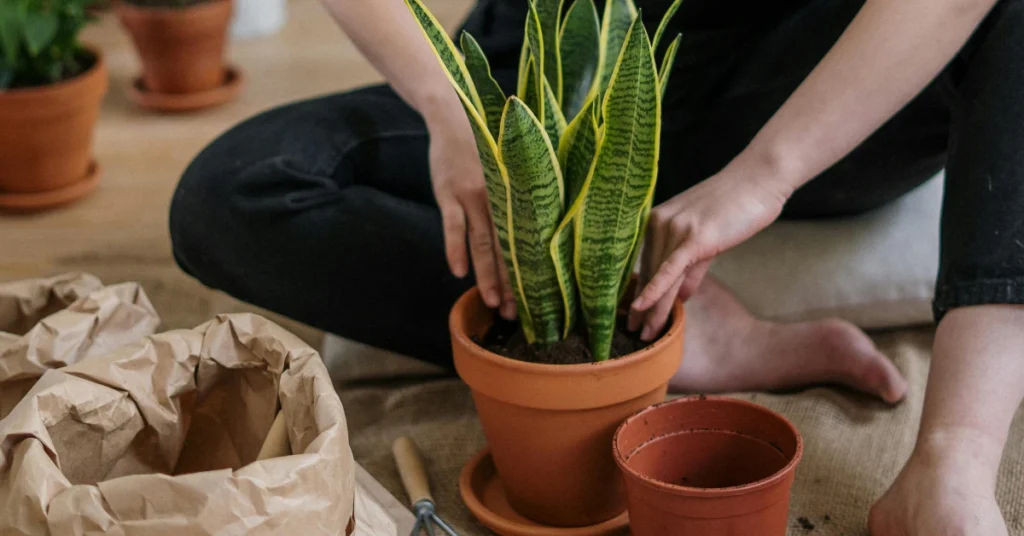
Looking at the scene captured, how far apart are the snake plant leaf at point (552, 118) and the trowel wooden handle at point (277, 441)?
1.15 ft

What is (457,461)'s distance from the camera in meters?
1.21

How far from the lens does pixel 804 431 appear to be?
3.97 feet

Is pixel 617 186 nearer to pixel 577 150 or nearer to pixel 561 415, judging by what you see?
pixel 577 150

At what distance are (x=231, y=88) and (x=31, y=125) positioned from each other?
25.2 inches

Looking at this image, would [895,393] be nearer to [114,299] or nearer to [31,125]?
[114,299]

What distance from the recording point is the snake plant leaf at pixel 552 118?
97cm

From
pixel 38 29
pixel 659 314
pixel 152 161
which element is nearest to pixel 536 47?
pixel 659 314

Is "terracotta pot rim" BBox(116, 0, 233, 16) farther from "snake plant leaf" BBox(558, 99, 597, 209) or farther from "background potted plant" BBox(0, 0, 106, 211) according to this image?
"snake plant leaf" BBox(558, 99, 597, 209)

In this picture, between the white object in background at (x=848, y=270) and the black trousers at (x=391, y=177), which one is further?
the white object in background at (x=848, y=270)

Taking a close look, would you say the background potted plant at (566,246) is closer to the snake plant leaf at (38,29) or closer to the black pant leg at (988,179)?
the black pant leg at (988,179)

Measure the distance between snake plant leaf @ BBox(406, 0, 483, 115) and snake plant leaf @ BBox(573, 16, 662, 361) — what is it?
12cm

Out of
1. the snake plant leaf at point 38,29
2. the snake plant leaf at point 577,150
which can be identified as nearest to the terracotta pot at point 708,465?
the snake plant leaf at point 577,150

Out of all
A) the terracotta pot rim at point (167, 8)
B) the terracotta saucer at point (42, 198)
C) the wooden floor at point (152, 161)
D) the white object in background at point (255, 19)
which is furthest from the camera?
the white object in background at point (255, 19)

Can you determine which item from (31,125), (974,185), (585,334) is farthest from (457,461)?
(31,125)
